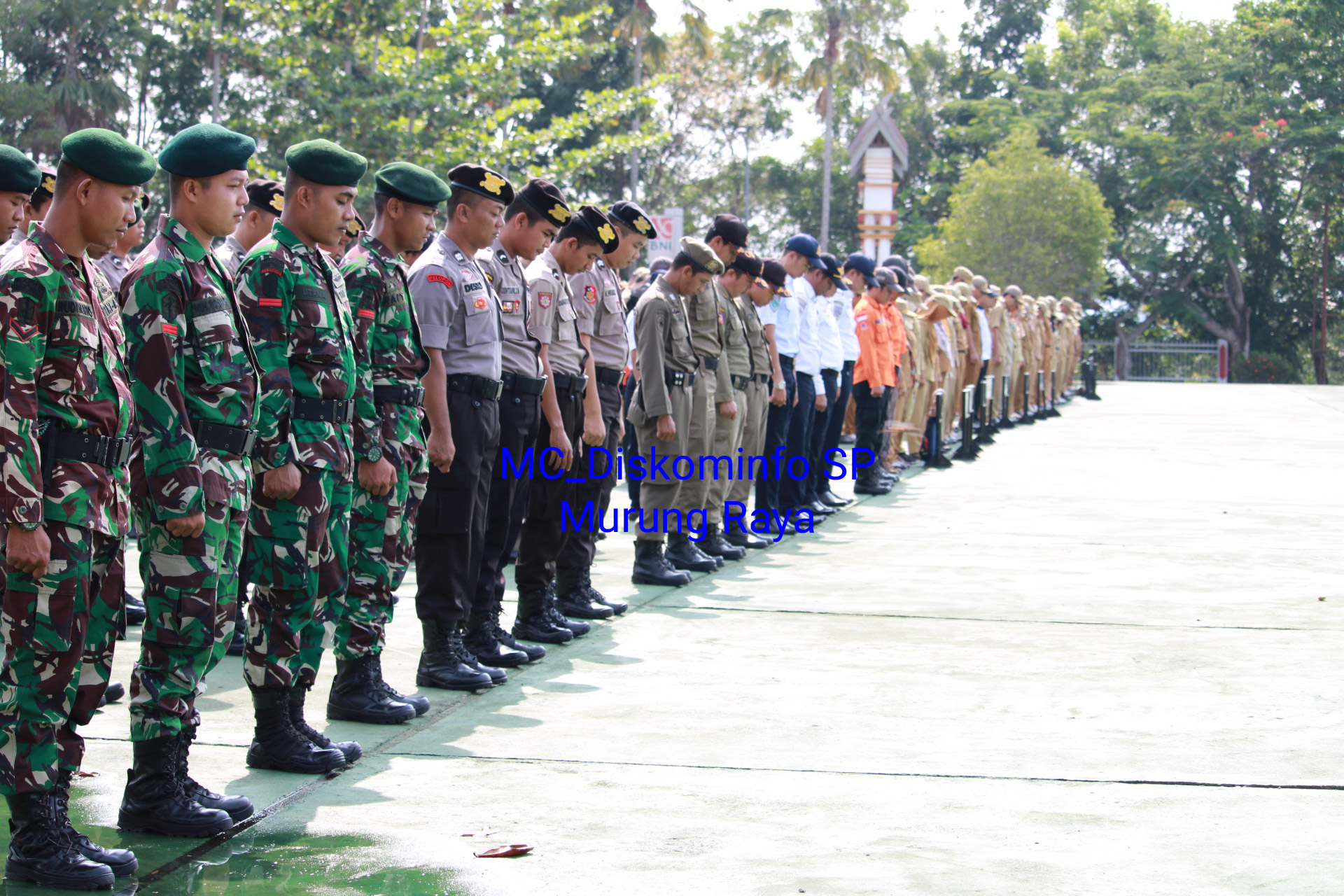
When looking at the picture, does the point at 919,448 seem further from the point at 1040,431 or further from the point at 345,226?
the point at 345,226

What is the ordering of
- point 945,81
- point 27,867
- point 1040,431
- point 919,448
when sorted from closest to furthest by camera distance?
point 27,867, point 919,448, point 1040,431, point 945,81

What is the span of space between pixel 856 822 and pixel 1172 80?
155ft

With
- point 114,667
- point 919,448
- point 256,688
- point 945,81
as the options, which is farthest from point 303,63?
point 945,81

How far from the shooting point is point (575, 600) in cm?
758

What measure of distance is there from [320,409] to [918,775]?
2.23 metres

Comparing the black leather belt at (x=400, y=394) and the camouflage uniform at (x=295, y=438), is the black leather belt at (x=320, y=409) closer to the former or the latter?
the camouflage uniform at (x=295, y=438)

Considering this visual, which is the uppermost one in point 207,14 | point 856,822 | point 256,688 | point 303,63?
point 207,14

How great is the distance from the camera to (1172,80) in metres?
47.2

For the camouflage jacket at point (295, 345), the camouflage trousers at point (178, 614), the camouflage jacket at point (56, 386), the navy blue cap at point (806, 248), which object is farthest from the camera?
the navy blue cap at point (806, 248)

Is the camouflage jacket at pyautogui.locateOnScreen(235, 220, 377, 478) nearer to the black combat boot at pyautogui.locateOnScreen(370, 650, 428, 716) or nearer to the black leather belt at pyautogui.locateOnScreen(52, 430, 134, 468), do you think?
the black leather belt at pyautogui.locateOnScreen(52, 430, 134, 468)

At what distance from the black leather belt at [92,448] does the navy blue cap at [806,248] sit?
8.15 meters

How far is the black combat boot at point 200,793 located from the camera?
4125mm

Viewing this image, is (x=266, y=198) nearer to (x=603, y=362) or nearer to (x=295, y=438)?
(x=603, y=362)

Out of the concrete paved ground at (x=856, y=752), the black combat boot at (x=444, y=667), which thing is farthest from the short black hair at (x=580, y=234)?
the black combat boot at (x=444, y=667)
